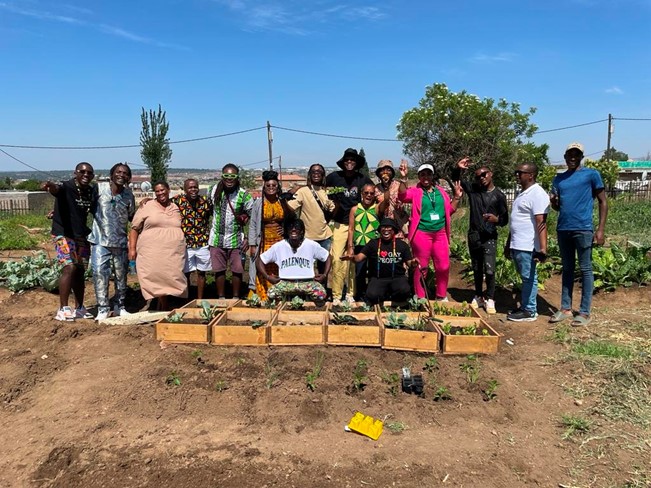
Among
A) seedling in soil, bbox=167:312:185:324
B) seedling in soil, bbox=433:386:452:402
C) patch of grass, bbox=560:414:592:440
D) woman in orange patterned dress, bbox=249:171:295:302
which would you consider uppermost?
woman in orange patterned dress, bbox=249:171:295:302

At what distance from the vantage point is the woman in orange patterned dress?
5266 mm

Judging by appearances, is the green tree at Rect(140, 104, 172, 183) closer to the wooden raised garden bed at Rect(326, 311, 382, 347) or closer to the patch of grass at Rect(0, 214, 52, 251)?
the patch of grass at Rect(0, 214, 52, 251)

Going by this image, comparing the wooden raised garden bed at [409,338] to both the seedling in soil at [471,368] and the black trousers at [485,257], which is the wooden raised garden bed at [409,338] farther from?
the black trousers at [485,257]

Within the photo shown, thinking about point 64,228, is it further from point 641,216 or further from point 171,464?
point 641,216

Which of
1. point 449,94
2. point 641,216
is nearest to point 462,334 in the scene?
point 641,216

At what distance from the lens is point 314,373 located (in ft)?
12.6

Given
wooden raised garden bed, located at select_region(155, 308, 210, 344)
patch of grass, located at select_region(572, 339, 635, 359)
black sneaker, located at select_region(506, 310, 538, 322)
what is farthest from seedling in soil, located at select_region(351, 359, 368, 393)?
black sneaker, located at select_region(506, 310, 538, 322)

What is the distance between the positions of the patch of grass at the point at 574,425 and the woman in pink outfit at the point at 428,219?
93.5 inches

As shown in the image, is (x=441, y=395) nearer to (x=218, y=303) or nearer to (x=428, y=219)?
(x=428, y=219)

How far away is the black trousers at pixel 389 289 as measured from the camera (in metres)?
5.29

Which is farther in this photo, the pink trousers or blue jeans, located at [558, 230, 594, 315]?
the pink trousers

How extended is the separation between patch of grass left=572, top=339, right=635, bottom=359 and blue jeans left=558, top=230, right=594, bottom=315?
72cm

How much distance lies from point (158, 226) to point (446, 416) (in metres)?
3.74

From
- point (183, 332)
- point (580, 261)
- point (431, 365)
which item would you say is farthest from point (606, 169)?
point (183, 332)
